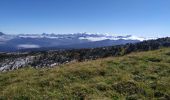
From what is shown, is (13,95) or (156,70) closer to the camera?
(13,95)

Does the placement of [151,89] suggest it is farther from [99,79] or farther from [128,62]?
[128,62]

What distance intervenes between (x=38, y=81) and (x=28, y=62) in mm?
47811

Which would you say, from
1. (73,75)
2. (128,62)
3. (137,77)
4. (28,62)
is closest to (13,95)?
(73,75)

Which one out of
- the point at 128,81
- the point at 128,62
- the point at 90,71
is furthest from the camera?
the point at 128,62

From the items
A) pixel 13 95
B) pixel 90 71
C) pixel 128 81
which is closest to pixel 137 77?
pixel 128 81

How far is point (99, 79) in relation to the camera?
70.3 feet

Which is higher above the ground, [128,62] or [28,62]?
[128,62]

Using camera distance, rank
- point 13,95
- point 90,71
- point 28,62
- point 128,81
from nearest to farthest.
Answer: point 13,95, point 128,81, point 90,71, point 28,62

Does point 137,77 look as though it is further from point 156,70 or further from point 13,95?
point 13,95

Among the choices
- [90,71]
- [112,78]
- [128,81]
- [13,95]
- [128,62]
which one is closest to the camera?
[13,95]

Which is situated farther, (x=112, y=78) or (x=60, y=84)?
(x=112, y=78)

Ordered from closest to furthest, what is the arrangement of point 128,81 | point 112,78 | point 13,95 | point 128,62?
point 13,95 → point 128,81 → point 112,78 → point 128,62

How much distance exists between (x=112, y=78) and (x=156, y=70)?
4941mm

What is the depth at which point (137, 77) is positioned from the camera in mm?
21844
